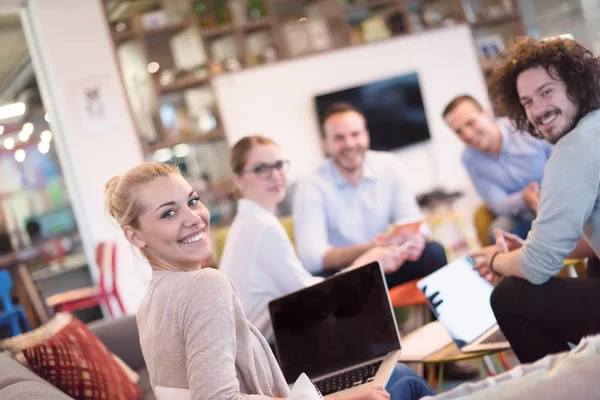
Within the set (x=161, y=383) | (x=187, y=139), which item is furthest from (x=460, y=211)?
(x=161, y=383)

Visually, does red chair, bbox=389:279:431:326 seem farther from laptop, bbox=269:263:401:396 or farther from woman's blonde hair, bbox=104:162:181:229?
woman's blonde hair, bbox=104:162:181:229

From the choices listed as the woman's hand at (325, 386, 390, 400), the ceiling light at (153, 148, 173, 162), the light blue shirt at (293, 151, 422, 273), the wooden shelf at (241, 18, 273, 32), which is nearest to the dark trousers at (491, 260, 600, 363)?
the woman's hand at (325, 386, 390, 400)

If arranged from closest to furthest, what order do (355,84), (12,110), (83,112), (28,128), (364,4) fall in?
(83,112)
(28,128)
(12,110)
(355,84)
(364,4)

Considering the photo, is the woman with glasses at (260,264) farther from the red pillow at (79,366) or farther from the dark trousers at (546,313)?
the dark trousers at (546,313)

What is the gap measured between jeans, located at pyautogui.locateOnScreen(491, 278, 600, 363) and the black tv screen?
4.96 m

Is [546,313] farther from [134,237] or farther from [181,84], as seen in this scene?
[181,84]

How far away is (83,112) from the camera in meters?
6.24

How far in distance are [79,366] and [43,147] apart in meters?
4.66

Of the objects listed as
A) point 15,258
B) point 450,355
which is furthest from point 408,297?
point 15,258

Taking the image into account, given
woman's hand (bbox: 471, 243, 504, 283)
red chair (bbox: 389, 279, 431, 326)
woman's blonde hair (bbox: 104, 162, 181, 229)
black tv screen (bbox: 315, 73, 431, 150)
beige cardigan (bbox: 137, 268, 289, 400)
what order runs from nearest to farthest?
1. beige cardigan (bbox: 137, 268, 289, 400)
2. woman's blonde hair (bbox: 104, 162, 181, 229)
3. woman's hand (bbox: 471, 243, 504, 283)
4. red chair (bbox: 389, 279, 431, 326)
5. black tv screen (bbox: 315, 73, 431, 150)

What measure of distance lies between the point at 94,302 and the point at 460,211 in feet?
11.0

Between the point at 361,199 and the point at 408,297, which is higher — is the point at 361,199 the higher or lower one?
the higher one

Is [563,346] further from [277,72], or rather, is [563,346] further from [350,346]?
[277,72]

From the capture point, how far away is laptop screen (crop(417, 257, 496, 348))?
8.09ft
